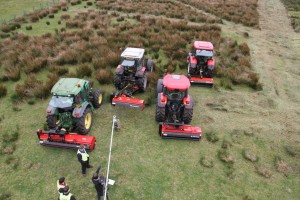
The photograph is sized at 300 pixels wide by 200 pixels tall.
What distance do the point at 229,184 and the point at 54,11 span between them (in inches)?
865

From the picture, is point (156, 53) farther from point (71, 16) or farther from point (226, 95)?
point (71, 16)

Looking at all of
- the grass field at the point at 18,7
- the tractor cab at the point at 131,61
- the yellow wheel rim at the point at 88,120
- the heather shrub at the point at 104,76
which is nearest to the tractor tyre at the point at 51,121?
the yellow wheel rim at the point at 88,120

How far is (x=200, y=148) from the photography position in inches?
367

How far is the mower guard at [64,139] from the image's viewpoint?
877cm

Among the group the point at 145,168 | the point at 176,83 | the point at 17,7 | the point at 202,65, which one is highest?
the point at 176,83

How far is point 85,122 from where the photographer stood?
941 cm

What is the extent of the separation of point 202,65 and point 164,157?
6205 millimetres

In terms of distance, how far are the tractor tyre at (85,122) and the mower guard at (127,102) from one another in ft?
4.46

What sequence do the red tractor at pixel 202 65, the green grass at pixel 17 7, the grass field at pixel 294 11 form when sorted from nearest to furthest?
the red tractor at pixel 202 65
the green grass at pixel 17 7
the grass field at pixel 294 11

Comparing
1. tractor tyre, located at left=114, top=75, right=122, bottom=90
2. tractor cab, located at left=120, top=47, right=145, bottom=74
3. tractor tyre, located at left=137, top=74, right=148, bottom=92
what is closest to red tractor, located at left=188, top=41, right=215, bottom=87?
tractor tyre, located at left=137, top=74, right=148, bottom=92

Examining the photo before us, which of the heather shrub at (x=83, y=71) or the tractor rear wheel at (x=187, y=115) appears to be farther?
the heather shrub at (x=83, y=71)

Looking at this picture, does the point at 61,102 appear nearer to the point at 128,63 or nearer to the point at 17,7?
the point at 128,63

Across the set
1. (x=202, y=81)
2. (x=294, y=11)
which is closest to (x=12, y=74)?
(x=202, y=81)

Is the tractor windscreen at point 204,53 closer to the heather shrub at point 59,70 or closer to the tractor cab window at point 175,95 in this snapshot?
the tractor cab window at point 175,95
